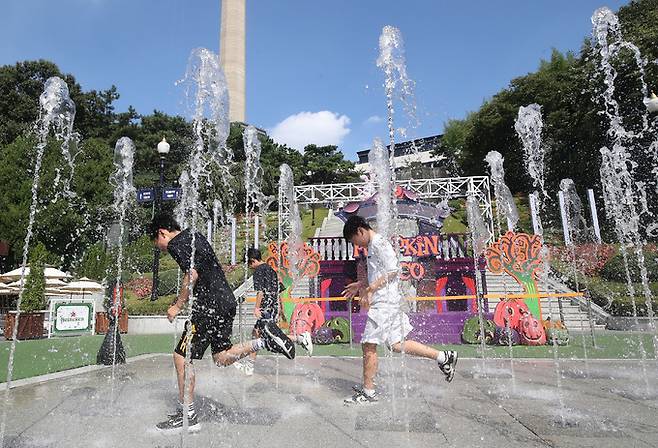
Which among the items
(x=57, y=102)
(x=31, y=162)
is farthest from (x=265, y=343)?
(x=31, y=162)

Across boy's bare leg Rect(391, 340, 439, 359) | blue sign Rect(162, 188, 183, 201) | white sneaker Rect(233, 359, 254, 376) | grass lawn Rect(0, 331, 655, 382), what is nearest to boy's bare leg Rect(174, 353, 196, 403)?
boy's bare leg Rect(391, 340, 439, 359)

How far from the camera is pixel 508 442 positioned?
2.97m

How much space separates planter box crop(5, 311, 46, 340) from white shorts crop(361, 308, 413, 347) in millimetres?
13421

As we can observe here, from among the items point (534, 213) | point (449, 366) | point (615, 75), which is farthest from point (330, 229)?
point (449, 366)

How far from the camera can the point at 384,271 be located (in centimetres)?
416

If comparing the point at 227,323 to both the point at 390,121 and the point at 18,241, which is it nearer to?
the point at 390,121

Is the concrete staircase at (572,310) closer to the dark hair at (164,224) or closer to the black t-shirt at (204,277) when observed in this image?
the black t-shirt at (204,277)

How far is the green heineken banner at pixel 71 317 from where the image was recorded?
1350 centimetres

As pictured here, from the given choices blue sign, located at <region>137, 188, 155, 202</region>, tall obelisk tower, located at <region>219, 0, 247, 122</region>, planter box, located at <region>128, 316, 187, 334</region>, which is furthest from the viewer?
tall obelisk tower, located at <region>219, 0, 247, 122</region>

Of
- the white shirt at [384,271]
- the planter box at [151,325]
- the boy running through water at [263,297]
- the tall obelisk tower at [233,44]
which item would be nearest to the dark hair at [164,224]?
the white shirt at [384,271]

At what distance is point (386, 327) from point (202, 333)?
166cm

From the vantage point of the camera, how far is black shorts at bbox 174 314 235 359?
3.63 metres

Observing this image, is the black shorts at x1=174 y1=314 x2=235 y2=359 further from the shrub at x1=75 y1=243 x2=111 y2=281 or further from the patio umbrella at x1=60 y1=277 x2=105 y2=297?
the shrub at x1=75 y1=243 x2=111 y2=281

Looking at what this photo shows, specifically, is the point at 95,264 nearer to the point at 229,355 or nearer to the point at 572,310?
the point at 572,310
